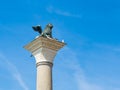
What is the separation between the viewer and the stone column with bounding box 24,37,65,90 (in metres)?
16.5

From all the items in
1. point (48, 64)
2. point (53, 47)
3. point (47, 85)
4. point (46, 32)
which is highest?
point (46, 32)

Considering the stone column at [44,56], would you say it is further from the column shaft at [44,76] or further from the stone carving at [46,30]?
the stone carving at [46,30]

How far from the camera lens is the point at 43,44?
17219mm

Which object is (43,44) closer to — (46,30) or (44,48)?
(44,48)

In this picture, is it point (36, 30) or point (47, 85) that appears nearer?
point (47, 85)

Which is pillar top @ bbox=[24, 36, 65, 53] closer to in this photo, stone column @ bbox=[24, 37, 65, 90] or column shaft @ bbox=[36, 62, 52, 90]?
stone column @ bbox=[24, 37, 65, 90]

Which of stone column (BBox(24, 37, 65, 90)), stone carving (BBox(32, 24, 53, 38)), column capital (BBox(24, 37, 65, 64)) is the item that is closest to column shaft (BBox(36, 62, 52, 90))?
stone column (BBox(24, 37, 65, 90))

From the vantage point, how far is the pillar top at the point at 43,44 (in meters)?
17.2

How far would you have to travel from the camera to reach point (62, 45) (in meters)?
17.7

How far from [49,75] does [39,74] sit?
0.60 m

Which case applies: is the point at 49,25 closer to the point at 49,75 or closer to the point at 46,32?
the point at 46,32

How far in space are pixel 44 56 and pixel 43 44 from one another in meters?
0.73

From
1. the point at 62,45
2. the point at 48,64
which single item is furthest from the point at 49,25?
the point at 48,64

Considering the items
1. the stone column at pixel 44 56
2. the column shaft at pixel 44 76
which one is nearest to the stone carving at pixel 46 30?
the stone column at pixel 44 56
